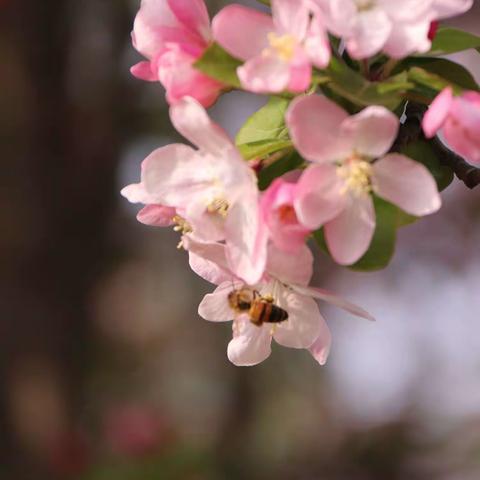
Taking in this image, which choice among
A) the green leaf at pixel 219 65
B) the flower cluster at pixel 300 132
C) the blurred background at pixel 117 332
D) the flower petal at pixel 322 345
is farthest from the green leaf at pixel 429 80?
the blurred background at pixel 117 332

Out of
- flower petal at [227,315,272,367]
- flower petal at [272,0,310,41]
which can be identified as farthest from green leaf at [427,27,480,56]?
flower petal at [227,315,272,367]

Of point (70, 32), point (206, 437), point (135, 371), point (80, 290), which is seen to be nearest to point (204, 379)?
point (135, 371)

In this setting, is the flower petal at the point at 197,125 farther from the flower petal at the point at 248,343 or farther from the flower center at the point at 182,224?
the flower petal at the point at 248,343

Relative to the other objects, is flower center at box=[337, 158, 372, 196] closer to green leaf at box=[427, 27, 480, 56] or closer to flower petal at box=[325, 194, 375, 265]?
flower petal at box=[325, 194, 375, 265]

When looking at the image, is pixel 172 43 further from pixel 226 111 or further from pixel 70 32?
pixel 226 111

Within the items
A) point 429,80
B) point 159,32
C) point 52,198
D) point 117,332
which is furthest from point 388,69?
point 117,332

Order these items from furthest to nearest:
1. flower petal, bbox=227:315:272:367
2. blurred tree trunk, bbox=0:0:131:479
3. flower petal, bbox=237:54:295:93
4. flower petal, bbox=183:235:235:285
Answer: blurred tree trunk, bbox=0:0:131:479 < flower petal, bbox=227:315:272:367 < flower petal, bbox=183:235:235:285 < flower petal, bbox=237:54:295:93
